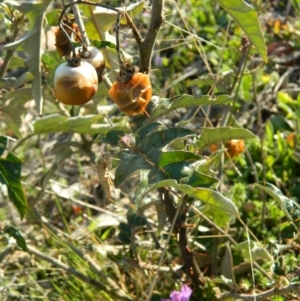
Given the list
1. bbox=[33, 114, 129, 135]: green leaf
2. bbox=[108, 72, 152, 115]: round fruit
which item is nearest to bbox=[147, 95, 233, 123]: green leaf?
bbox=[108, 72, 152, 115]: round fruit

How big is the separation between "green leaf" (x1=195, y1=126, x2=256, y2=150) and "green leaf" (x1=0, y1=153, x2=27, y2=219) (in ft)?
1.54

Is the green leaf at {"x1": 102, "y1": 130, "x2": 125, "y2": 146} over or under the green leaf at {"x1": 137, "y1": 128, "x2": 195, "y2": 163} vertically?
under

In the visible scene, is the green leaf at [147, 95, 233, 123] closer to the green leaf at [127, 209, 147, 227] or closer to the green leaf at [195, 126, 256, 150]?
the green leaf at [195, 126, 256, 150]

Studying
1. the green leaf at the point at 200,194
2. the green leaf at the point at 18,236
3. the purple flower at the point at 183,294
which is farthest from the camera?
the green leaf at the point at 18,236

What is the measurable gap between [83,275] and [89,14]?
719 millimetres

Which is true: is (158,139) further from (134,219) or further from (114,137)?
(134,219)

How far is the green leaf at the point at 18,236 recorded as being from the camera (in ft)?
5.93

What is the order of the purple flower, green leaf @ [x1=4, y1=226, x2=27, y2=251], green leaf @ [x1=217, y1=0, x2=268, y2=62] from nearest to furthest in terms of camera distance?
green leaf @ [x1=217, y1=0, x2=268, y2=62]
the purple flower
green leaf @ [x1=4, y1=226, x2=27, y2=251]

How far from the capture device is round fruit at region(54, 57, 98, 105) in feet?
4.34

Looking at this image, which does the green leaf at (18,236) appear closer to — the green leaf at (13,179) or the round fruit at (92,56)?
the green leaf at (13,179)

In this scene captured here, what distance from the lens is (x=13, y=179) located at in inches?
67.8

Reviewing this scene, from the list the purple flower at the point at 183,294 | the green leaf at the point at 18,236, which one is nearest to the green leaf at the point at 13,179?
the green leaf at the point at 18,236

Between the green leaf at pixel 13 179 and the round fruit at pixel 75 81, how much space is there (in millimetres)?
428

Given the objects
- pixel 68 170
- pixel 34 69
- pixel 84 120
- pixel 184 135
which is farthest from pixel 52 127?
pixel 68 170
